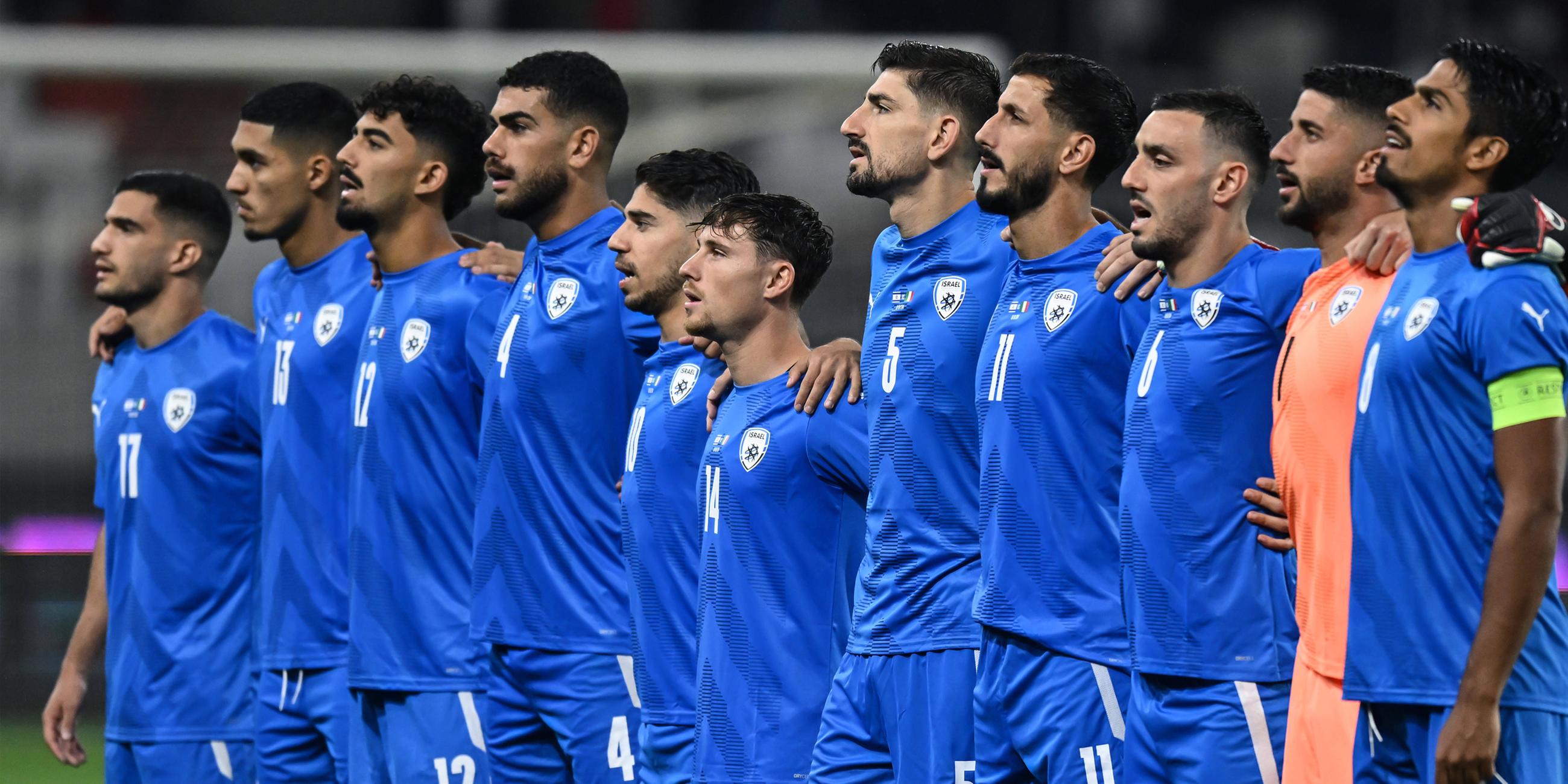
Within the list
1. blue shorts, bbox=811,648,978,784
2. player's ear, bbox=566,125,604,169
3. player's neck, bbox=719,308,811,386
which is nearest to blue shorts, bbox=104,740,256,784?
player's ear, bbox=566,125,604,169

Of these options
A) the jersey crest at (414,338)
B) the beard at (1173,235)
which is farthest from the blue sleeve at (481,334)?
the beard at (1173,235)

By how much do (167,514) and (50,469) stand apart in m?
6.66

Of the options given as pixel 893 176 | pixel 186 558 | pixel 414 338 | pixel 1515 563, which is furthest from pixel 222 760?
pixel 1515 563

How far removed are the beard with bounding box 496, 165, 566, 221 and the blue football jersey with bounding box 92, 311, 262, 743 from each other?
1490 millimetres

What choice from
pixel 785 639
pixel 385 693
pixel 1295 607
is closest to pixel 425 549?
pixel 385 693

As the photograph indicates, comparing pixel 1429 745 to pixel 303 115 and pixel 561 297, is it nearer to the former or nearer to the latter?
pixel 561 297

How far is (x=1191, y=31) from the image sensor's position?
18.2 meters

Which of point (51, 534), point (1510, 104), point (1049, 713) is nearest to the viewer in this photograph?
point (1510, 104)

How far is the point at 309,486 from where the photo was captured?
6.27 metres

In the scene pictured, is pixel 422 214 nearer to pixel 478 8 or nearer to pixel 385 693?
pixel 385 693

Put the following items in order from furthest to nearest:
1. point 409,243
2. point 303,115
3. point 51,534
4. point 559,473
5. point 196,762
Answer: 1. point 51,534
2. point 303,115
3. point 196,762
4. point 409,243
5. point 559,473

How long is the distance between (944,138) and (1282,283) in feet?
3.33

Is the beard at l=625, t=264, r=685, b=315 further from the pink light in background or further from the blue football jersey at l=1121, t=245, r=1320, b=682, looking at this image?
the pink light in background

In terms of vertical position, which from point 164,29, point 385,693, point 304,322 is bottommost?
point 385,693
